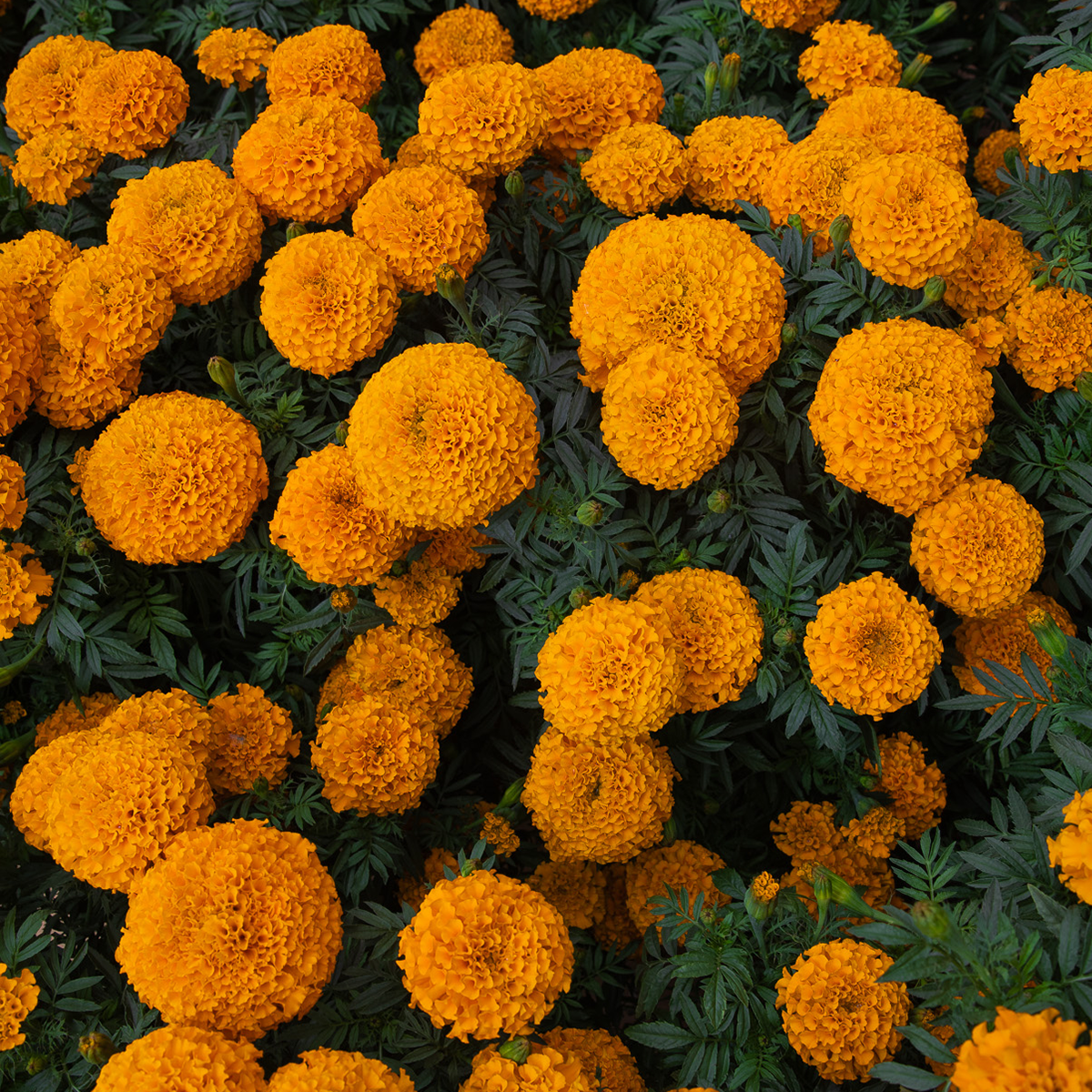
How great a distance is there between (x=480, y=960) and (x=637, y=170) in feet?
6.48

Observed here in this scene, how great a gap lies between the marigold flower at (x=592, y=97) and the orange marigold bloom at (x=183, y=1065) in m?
2.41

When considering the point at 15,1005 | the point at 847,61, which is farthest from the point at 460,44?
the point at 15,1005

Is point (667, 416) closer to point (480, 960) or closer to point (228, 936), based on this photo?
point (480, 960)

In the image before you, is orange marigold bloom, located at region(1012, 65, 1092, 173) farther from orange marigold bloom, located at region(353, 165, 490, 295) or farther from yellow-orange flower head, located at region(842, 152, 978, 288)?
orange marigold bloom, located at region(353, 165, 490, 295)

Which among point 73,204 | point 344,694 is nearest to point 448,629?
point 344,694

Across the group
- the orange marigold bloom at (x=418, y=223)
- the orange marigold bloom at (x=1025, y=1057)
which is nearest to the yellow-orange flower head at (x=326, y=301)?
the orange marigold bloom at (x=418, y=223)

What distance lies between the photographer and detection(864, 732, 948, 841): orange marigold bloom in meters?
2.48

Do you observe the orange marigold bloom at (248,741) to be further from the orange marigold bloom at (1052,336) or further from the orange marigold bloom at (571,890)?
the orange marigold bloom at (1052,336)

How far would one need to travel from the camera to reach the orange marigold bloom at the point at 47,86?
285cm

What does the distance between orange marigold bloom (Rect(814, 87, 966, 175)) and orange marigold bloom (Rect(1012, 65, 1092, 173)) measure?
193 mm

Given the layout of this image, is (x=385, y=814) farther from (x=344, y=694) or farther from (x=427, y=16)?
(x=427, y=16)

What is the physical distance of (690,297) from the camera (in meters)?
2.23

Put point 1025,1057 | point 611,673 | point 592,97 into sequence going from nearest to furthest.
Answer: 1. point 1025,1057
2. point 611,673
3. point 592,97

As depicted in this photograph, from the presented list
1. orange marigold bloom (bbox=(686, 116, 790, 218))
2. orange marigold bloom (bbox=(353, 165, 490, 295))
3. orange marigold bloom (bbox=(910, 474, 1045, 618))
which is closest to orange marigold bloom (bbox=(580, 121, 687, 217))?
orange marigold bloom (bbox=(686, 116, 790, 218))
